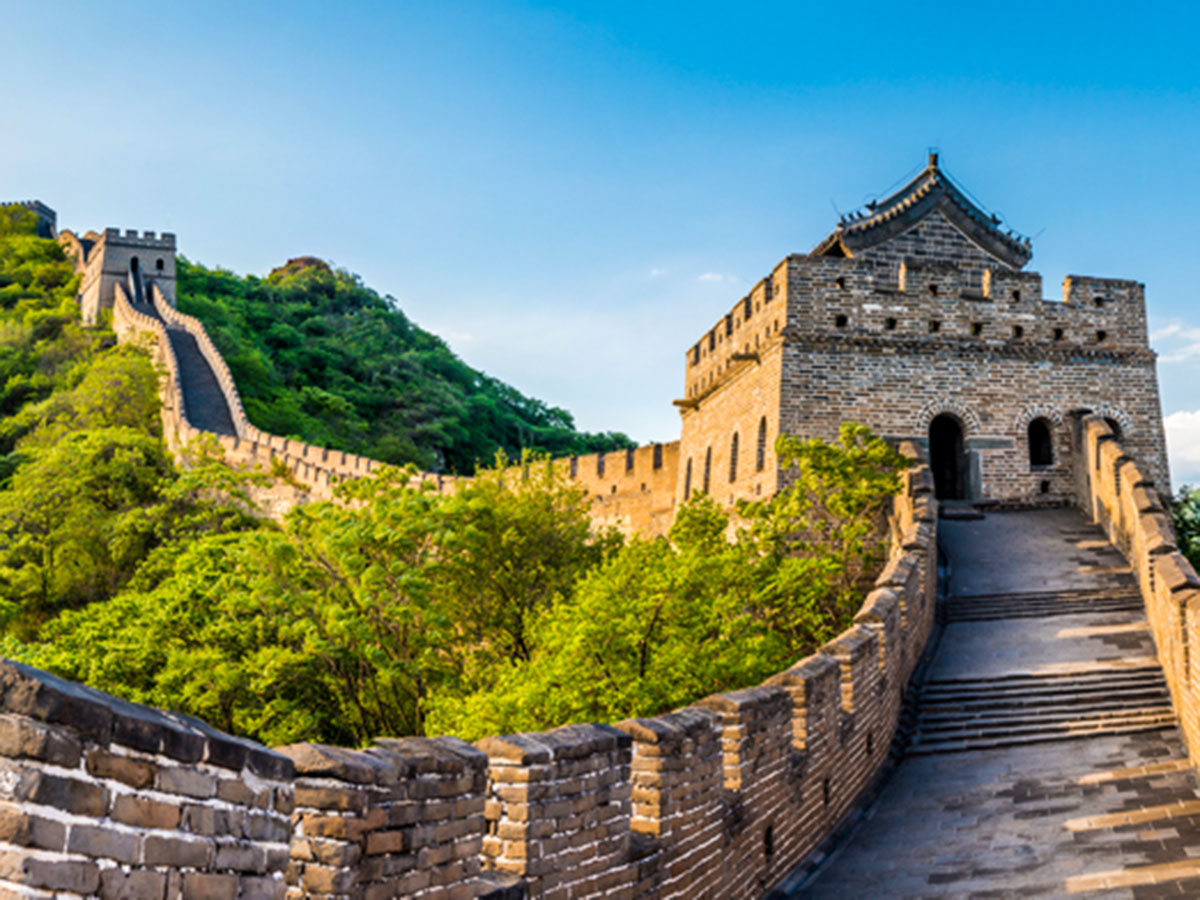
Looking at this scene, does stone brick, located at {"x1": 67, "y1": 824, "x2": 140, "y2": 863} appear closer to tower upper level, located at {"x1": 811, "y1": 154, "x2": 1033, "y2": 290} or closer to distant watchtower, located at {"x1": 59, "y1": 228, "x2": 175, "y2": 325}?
tower upper level, located at {"x1": 811, "y1": 154, "x2": 1033, "y2": 290}

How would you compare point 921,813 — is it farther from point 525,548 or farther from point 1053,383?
point 1053,383

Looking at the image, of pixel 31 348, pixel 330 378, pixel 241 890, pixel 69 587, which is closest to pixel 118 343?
pixel 31 348

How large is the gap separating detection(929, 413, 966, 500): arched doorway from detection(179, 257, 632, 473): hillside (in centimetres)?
3683

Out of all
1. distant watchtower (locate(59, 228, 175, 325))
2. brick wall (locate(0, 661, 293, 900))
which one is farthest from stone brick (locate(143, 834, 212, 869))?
distant watchtower (locate(59, 228, 175, 325))

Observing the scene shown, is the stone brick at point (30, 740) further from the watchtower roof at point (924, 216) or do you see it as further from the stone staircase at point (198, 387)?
the stone staircase at point (198, 387)

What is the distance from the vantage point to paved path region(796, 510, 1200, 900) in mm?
8594

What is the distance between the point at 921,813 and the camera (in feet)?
34.0

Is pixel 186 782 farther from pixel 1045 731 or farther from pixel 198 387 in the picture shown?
pixel 198 387

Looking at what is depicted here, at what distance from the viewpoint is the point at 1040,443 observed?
69.9 feet

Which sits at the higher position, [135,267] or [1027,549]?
[135,267]

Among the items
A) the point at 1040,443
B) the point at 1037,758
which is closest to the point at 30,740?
the point at 1037,758

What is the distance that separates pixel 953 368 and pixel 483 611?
10.2 meters

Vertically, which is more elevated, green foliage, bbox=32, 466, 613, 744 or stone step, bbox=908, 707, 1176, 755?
green foliage, bbox=32, 466, 613, 744

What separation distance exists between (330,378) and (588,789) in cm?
6284
